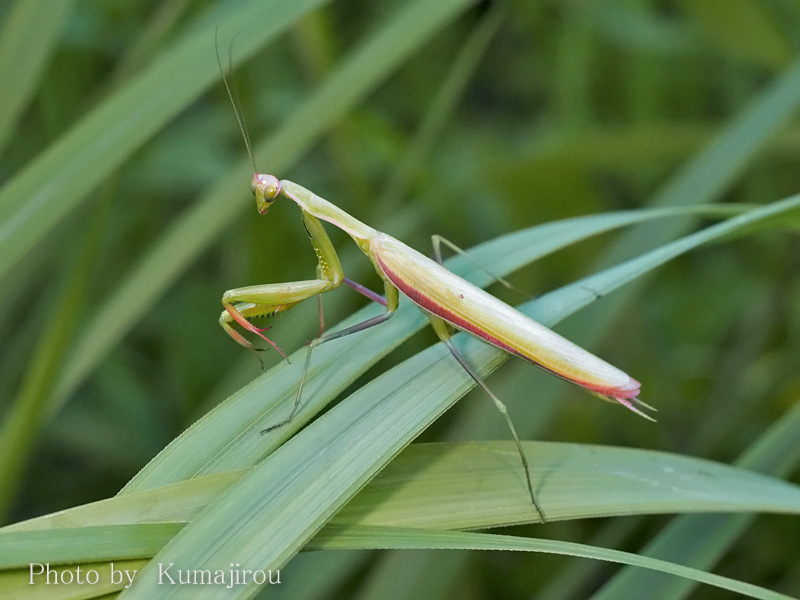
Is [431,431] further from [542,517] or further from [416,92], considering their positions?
[416,92]

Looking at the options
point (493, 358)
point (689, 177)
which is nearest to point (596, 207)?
point (689, 177)

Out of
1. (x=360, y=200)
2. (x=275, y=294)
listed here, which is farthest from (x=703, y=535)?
(x=360, y=200)

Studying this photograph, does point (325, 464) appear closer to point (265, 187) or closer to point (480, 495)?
point (480, 495)

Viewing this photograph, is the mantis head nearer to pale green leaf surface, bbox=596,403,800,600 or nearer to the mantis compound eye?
the mantis compound eye

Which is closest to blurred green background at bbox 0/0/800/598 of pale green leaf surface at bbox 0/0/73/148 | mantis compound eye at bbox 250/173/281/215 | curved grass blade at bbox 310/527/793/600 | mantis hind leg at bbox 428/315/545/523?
pale green leaf surface at bbox 0/0/73/148

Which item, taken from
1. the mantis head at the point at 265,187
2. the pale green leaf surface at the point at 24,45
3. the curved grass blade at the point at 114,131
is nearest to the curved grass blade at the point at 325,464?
the mantis head at the point at 265,187

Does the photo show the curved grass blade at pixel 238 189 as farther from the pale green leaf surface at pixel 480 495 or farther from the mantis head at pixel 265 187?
the pale green leaf surface at pixel 480 495
